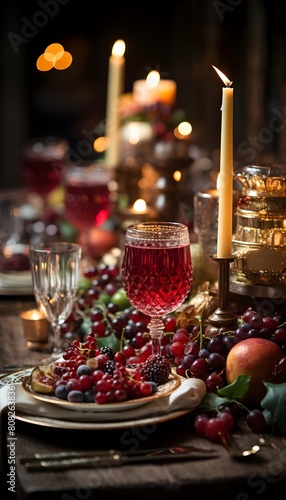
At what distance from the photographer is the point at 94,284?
2.04 meters

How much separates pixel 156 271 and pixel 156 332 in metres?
0.12

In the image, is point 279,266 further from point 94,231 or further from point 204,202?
point 94,231

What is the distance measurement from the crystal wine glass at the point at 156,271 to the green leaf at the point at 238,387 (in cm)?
21

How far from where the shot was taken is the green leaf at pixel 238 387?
1.39 meters

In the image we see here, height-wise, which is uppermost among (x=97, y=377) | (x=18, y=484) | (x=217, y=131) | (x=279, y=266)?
(x=217, y=131)

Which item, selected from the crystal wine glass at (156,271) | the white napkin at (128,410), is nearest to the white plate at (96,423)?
the white napkin at (128,410)

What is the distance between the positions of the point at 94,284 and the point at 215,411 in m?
0.71

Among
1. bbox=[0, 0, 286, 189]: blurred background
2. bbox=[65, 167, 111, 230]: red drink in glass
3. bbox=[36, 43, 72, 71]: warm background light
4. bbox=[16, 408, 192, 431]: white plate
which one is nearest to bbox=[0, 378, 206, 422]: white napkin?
bbox=[16, 408, 192, 431]: white plate

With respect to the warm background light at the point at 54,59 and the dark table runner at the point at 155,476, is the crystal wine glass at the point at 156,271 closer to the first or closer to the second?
the dark table runner at the point at 155,476

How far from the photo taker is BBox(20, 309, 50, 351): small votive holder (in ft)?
6.24

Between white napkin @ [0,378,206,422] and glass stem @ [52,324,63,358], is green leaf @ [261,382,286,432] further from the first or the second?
glass stem @ [52,324,63,358]

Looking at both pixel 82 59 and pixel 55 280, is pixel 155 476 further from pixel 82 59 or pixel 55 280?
pixel 82 59

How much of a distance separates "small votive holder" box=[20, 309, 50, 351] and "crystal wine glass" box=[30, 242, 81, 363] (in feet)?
0.29

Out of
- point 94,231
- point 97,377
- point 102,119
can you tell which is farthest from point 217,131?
point 97,377
